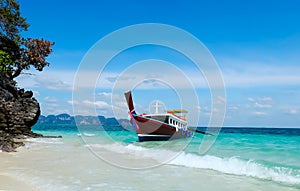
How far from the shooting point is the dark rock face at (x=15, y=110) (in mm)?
23675

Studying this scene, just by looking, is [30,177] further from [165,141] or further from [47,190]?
[165,141]

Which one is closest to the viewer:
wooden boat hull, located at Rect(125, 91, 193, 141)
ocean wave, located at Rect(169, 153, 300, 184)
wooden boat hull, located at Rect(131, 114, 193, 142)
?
ocean wave, located at Rect(169, 153, 300, 184)

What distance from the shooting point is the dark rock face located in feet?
77.7

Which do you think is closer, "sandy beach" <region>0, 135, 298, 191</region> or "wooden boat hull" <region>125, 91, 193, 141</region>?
"sandy beach" <region>0, 135, 298, 191</region>

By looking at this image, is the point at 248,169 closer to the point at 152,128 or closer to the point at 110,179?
the point at 110,179

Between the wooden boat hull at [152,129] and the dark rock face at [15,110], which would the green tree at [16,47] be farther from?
the wooden boat hull at [152,129]

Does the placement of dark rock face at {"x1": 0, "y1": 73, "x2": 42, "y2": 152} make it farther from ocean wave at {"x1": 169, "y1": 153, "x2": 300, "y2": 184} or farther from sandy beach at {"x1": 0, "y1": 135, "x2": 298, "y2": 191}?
ocean wave at {"x1": 169, "y1": 153, "x2": 300, "y2": 184}

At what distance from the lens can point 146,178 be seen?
33.5 ft

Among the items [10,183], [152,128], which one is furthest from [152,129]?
[10,183]

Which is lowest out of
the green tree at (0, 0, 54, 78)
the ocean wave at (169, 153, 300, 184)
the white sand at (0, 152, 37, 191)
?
the white sand at (0, 152, 37, 191)

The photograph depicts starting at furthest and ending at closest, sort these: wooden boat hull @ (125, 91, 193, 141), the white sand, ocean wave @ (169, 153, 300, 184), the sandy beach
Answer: wooden boat hull @ (125, 91, 193, 141) → ocean wave @ (169, 153, 300, 184) → the sandy beach → the white sand

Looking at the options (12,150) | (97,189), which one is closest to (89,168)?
(97,189)

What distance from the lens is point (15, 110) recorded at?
85.9ft

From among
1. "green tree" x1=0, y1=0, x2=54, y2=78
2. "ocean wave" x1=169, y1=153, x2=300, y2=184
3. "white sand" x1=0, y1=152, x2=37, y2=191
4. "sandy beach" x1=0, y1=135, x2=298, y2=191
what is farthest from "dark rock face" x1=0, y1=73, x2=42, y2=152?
"ocean wave" x1=169, y1=153, x2=300, y2=184
